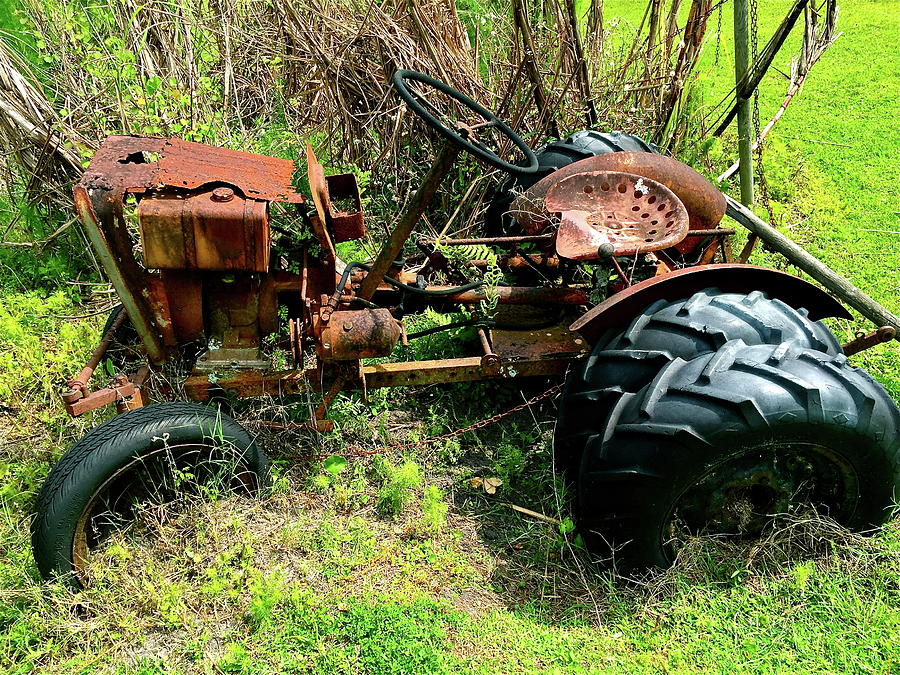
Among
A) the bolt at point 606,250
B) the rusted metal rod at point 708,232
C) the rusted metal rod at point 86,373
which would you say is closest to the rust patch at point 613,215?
the bolt at point 606,250

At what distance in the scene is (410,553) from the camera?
8.63 feet

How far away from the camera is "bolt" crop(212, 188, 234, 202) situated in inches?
92.9

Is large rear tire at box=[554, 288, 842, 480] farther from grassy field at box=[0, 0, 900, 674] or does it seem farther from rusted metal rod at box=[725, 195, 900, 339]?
rusted metal rod at box=[725, 195, 900, 339]

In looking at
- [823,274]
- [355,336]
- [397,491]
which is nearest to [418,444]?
[397,491]

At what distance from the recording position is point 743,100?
4.65 m

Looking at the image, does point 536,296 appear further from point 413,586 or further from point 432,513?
point 413,586

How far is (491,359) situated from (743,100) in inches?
119

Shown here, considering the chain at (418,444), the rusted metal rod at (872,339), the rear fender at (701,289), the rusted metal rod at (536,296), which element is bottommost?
the chain at (418,444)

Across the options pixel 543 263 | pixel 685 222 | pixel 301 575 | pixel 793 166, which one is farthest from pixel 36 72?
pixel 793 166

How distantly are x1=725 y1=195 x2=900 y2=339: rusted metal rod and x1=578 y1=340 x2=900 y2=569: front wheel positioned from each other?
1.05 meters

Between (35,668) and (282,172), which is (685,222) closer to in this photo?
(282,172)

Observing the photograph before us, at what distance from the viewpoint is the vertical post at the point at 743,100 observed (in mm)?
4440

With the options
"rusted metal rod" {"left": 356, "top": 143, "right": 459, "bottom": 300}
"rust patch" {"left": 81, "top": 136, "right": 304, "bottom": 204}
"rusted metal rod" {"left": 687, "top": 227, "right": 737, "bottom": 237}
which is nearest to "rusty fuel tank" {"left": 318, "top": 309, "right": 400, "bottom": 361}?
"rusted metal rod" {"left": 356, "top": 143, "right": 459, "bottom": 300}

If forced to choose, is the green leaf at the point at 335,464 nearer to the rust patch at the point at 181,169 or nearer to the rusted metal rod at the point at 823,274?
the rust patch at the point at 181,169
